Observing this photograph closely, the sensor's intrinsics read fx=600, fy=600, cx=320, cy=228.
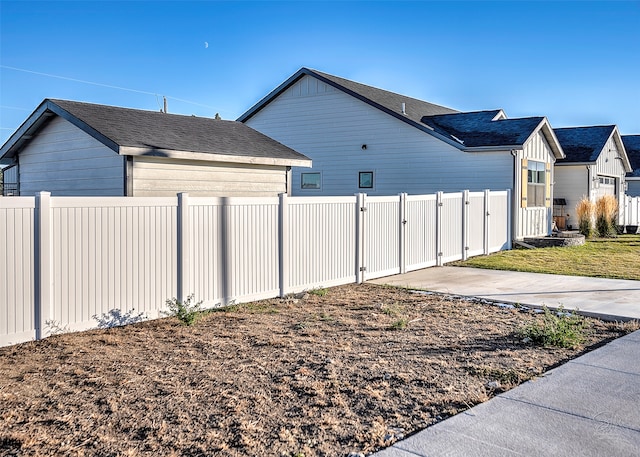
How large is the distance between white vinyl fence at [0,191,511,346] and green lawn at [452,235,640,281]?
3017 mm

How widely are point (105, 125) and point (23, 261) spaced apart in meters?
4.67

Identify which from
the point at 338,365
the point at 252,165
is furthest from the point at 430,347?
the point at 252,165

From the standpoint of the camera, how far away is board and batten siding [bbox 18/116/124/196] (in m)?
10.0

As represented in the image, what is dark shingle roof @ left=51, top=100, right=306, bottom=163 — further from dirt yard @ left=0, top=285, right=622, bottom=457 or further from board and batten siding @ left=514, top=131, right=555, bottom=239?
board and batten siding @ left=514, top=131, right=555, bottom=239

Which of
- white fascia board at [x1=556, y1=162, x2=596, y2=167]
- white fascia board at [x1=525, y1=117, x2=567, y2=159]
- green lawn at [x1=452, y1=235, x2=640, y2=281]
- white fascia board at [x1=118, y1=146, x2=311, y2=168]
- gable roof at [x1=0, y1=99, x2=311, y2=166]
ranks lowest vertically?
green lawn at [x1=452, y1=235, x2=640, y2=281]

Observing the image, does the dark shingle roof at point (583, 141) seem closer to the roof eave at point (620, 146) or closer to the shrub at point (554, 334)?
the roof eave at point (620, 146)

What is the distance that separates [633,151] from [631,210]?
10458mm

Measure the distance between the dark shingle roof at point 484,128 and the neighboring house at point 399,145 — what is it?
0.10 feet

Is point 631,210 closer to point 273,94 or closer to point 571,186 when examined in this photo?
point 571,186

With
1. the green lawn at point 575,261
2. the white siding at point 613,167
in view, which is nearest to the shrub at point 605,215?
the green lawn at point 575,261

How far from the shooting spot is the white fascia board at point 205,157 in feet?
31.0

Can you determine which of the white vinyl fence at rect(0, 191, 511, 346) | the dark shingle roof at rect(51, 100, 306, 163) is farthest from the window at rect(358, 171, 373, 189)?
the white vinyl fence at rect(0, 191, 511, 346)

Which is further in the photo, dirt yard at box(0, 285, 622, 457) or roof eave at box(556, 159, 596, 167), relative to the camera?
roof eave at box(556, 159, 596, 167)

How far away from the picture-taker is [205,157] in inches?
419
